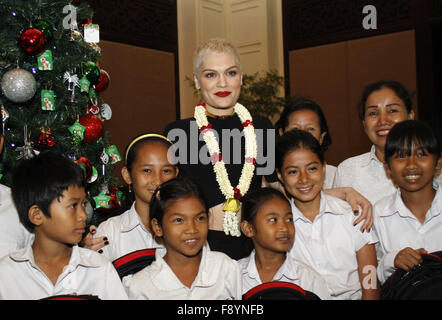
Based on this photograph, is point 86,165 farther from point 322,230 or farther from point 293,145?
point 322,230

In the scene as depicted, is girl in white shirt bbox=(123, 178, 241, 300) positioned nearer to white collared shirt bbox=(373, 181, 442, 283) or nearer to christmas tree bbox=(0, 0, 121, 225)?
white collared shirt bbox=(373, 181, 442, 283)

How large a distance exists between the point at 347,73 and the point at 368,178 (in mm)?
4448

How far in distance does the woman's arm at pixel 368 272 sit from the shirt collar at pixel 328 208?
213 millimetres

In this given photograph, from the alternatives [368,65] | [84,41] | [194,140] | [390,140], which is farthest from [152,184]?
[368,65]

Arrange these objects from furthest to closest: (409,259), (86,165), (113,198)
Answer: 1. (113,198)
2. (86,165)
3. (409,259)

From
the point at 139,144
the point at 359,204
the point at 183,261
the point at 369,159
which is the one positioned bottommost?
the point at 183,261

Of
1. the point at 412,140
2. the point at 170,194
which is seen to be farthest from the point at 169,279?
the point at 412,140

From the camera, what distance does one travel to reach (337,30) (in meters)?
6.64

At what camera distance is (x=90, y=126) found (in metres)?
3.10

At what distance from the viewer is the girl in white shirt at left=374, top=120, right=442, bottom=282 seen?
205 centimetres

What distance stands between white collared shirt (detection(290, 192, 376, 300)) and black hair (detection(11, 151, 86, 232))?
111 centimetres

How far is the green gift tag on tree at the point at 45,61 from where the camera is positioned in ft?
9.21

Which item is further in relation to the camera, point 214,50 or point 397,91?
point 397,91

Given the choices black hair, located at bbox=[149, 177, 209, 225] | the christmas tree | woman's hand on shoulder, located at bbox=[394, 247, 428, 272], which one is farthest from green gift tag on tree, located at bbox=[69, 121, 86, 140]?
woman's hand on shoulder, located at bbox=[394, 247, 428, 272]
